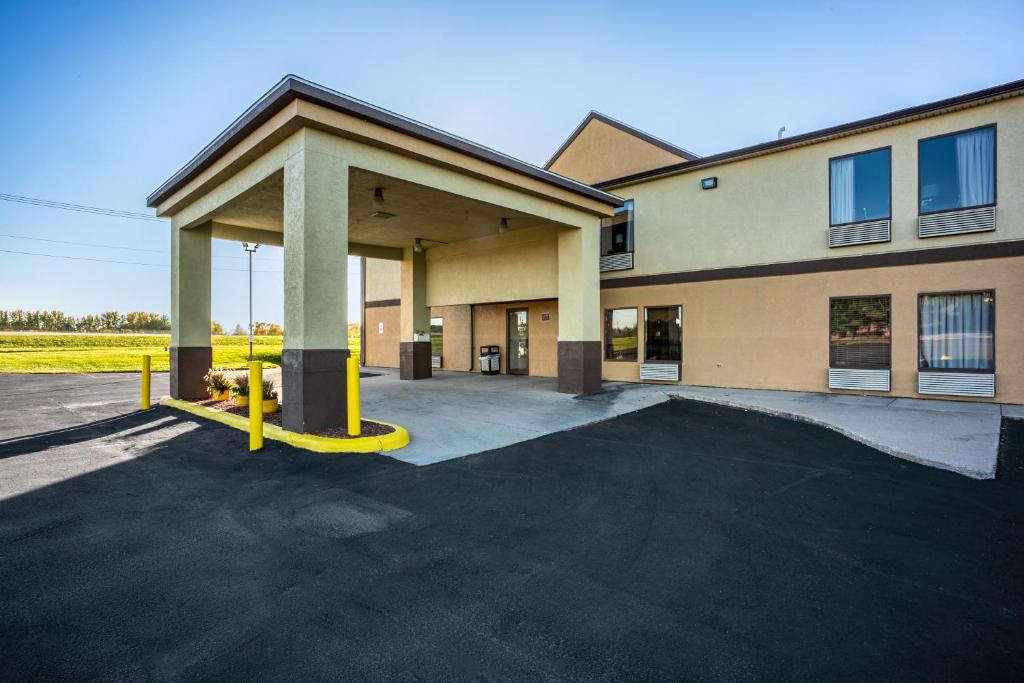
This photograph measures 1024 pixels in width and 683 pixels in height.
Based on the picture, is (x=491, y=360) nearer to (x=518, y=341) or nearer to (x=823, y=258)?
(x=518, y=341)

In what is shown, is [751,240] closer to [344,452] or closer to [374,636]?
[344,452]

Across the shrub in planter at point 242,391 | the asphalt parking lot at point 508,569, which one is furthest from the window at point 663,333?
the shrub in planter at point 242,391

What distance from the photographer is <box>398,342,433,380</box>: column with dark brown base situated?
16750 millimetres

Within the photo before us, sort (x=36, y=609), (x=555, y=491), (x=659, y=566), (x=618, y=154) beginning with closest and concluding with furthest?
1. (x=36, y=609)
2. (x=659, y=566)
3. (x=555, y=491)
4. (x=618, y=154)

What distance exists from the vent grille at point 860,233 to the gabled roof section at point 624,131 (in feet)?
16.9

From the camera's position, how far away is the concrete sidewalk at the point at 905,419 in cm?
659

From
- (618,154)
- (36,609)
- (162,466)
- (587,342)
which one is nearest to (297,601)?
(36,609)

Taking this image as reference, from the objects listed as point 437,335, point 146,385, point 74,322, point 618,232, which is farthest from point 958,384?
point 74,322

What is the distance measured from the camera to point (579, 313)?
1241 centimetres

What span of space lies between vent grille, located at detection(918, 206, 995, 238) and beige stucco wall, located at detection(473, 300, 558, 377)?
9.93 metres

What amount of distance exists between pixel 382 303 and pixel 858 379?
60.0 ft

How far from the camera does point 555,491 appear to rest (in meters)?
5.44

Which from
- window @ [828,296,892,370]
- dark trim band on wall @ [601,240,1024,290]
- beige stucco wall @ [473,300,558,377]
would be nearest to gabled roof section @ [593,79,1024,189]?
dark trim band on wall @ [601,240,1024,290]

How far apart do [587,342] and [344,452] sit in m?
7.15
